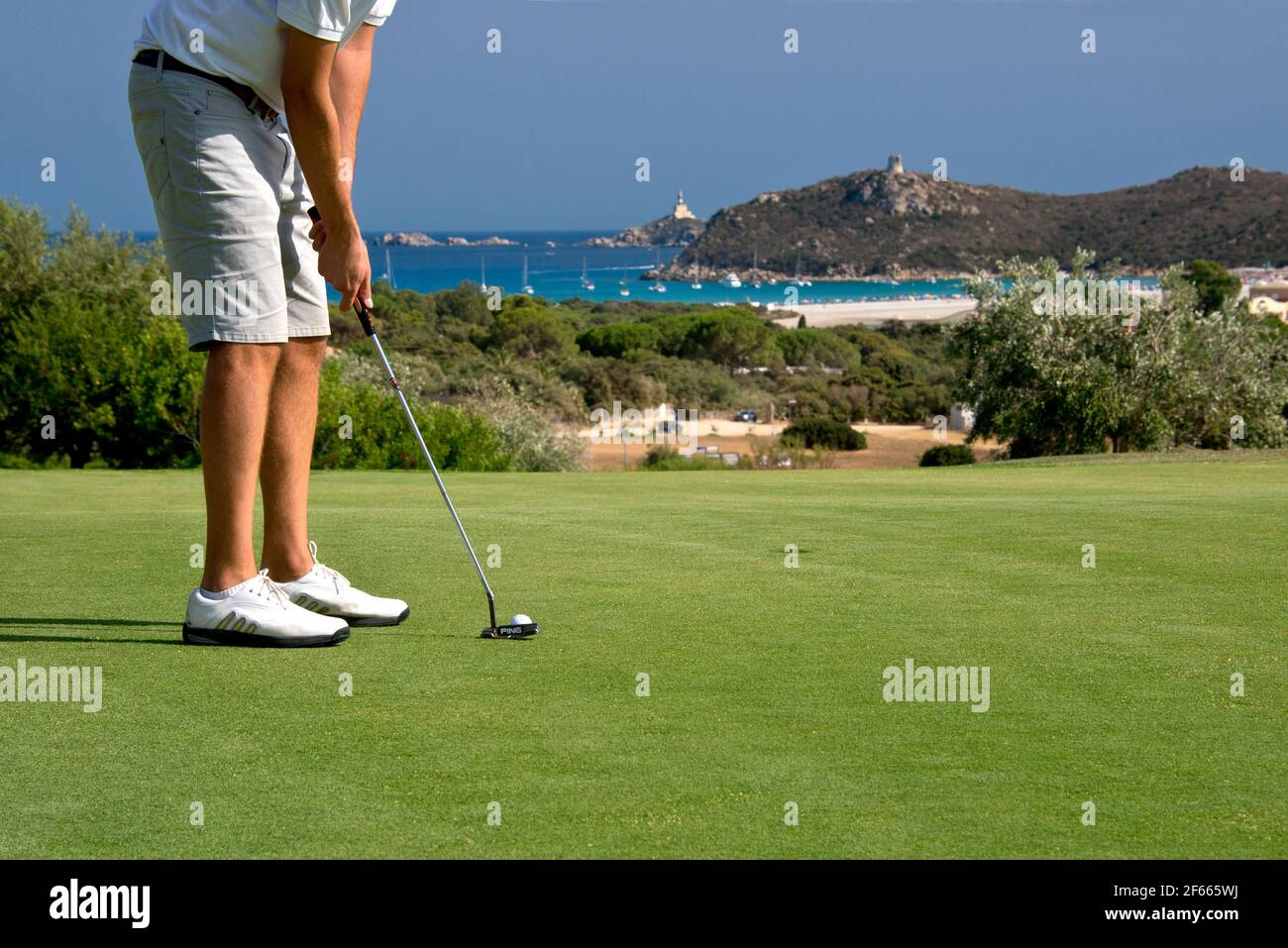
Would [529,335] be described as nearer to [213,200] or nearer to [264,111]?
[264,111]

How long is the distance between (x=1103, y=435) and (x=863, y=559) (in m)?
27.9

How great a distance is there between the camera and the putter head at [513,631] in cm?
432

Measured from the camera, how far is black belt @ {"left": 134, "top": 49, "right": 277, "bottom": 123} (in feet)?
14.1

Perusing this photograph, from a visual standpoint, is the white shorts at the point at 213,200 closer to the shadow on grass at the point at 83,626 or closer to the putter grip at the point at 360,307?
the putter grip at the point at 360,307

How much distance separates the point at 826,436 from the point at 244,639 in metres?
43.3

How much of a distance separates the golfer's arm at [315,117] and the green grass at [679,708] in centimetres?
146

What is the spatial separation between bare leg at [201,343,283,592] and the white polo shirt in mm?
852

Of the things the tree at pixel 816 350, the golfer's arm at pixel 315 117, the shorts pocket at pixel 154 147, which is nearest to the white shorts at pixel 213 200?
the shorts pocket at pixel 154 147

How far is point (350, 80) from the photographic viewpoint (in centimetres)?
480

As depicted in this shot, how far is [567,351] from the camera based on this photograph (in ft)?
211

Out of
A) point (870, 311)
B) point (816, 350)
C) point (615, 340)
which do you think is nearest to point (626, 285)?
point (870, 311)

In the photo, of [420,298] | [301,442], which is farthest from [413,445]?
[420,298]

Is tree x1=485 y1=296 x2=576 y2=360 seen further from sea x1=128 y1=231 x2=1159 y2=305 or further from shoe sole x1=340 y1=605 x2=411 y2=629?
shoe sole x1=340 y1=605 x2=411 y2=629
